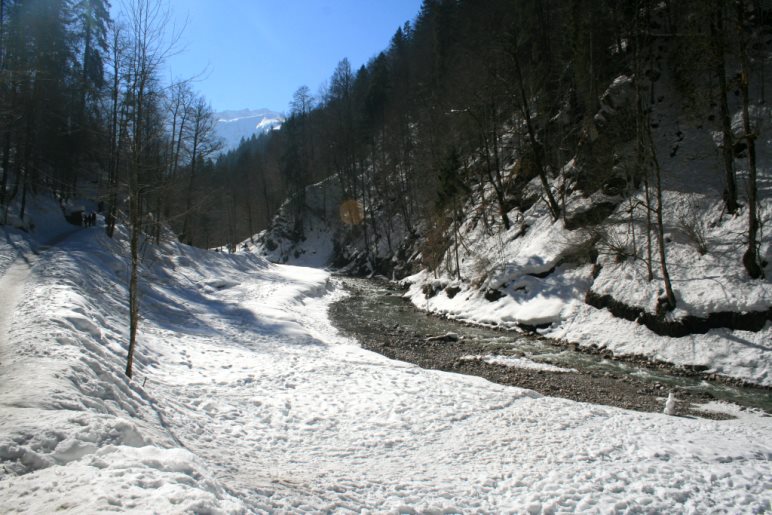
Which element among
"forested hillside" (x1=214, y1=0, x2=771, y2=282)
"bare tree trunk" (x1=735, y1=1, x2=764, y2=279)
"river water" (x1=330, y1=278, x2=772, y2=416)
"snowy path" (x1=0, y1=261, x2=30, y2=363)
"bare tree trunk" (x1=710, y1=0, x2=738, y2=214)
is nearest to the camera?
"snowy path" (x1=0, y1=261, x2=30, y2=363)

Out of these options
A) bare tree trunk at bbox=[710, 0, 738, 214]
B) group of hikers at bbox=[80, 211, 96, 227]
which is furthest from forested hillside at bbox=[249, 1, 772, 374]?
group of hikers at bbox=[80, 211, 96, 227]

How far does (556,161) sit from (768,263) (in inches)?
678

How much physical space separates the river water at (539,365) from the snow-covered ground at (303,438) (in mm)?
1475

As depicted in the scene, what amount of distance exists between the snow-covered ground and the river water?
147 centimetres

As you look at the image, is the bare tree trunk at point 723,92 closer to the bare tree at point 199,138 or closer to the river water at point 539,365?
the river water at point 539,365

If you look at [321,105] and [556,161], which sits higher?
[321,105]

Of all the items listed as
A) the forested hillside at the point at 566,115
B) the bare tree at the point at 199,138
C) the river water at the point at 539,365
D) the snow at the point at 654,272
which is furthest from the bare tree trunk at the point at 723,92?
the bare tree at the point at 199,138

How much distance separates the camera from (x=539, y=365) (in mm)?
13586

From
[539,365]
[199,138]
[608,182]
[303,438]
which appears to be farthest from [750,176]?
[199,138]

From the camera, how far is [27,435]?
404 centimetres

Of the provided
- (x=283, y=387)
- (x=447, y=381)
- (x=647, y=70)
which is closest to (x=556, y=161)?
(x=647, y=70)

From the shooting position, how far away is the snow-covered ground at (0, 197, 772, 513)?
3.95m

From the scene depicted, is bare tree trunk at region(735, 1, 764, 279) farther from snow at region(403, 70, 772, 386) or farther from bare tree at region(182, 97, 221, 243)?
bare tree at region(182, 97, 221, 243)

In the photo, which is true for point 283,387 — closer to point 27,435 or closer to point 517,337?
point 27,435
